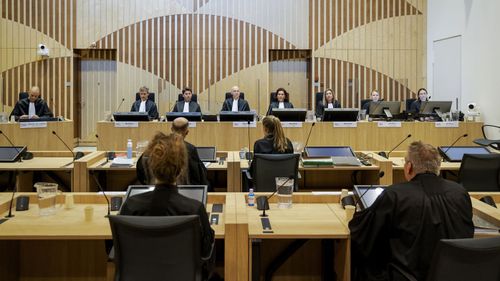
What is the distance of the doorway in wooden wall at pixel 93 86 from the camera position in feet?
38.5

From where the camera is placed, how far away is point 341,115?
23.5 ft

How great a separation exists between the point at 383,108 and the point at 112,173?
4368mm

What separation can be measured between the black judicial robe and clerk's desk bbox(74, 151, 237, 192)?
2891 millimetres

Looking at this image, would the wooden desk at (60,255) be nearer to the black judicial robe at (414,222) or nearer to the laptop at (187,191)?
the laptop at (187,191)

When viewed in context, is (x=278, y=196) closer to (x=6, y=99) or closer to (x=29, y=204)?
(x=29, y=204)

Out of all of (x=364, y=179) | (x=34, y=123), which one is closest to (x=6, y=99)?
(x=34, y=123)

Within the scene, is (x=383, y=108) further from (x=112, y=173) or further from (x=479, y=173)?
(x=112, y=173)

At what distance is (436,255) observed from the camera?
2150 millimetres

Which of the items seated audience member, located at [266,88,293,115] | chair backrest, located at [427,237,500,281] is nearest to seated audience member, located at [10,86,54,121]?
seated audience member, located at [266,88,293,115]

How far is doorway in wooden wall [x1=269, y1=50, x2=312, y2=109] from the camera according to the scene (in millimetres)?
11891

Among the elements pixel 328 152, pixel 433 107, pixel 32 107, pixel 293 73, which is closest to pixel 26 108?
pixel 32 107

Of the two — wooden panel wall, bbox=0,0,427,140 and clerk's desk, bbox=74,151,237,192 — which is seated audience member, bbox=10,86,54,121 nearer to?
wooden panel wall, bbox=0,0,427,140

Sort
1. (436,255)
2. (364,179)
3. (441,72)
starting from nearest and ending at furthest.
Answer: (436,255), (364,179), (441,72)

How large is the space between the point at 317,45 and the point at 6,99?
691 centimetres
